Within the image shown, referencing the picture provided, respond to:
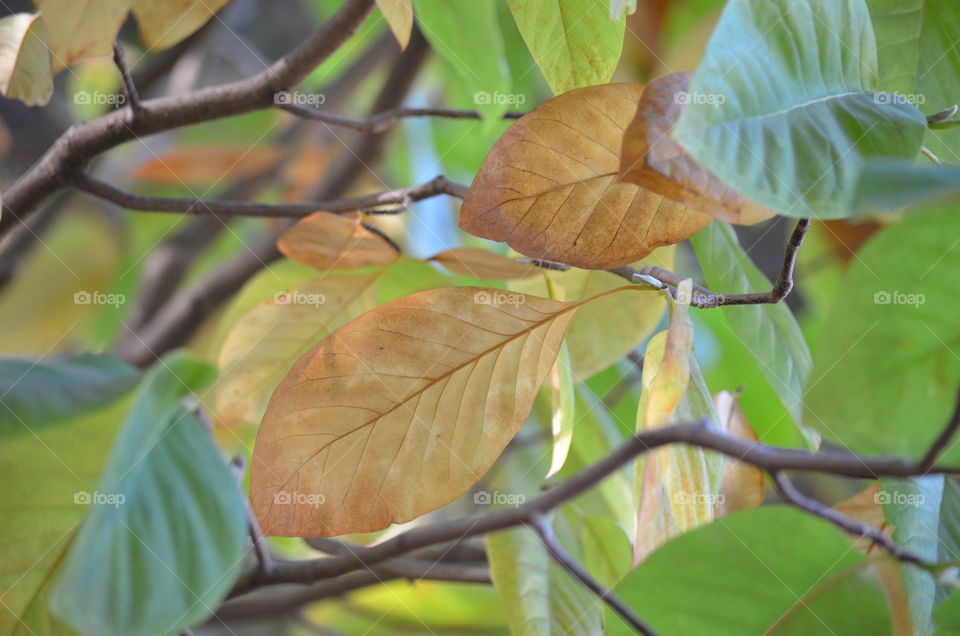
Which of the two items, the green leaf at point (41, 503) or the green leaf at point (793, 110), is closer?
the green leaf at point (793, 110)

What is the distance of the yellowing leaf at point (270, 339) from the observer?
1.47 ft

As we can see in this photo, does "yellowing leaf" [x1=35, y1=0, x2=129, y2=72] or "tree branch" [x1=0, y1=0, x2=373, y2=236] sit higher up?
"yellowing leaf" [x1=35, y1=0, x2=129, y2=72]

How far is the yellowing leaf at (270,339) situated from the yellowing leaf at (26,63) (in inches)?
5.8

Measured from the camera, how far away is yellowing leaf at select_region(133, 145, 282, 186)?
0.90 metres

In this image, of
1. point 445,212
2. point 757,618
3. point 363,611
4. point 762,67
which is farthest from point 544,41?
point 445,212

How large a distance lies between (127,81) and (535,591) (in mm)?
303

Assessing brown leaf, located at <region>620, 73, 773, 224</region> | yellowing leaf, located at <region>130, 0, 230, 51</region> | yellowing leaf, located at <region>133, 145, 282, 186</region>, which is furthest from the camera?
yellowing leaf, located at <region>133, 145, 282, 186</region>

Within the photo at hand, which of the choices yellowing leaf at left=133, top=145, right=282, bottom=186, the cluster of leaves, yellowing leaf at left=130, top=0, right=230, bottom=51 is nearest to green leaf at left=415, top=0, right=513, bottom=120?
the cluster of leaves

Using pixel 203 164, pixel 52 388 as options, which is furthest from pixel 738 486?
pixel 203 164

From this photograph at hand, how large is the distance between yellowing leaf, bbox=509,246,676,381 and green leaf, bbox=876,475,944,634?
139mm

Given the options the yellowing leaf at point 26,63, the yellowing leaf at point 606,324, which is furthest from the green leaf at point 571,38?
the yellowing leaf at point 26,63

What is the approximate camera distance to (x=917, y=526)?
0.32m

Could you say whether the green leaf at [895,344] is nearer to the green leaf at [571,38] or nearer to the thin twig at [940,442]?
the thin twig at [940,442]

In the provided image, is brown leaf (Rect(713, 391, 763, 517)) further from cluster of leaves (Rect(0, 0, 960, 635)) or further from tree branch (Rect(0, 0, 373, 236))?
tree branch (Rect(0, 0, 373, 236))
